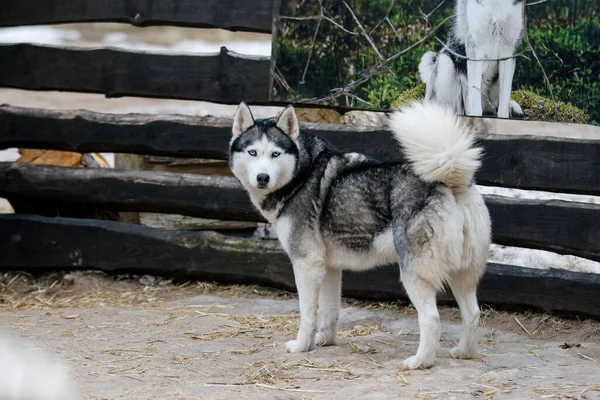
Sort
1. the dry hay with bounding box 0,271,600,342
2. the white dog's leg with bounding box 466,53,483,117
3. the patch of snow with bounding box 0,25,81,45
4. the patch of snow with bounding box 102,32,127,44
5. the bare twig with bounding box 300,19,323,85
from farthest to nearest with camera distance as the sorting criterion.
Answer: the patch of snow with bounding box 102,32,127,44
the patch of snow with bounding box 0,25,81,45
the bare twig with bounding box 300,19,323,85
the white dog's leg with bounding box 466,53,483,117
the dry hay with bounding box 0,271,600,342

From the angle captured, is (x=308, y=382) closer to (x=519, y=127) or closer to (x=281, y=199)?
(x=281, y=199)

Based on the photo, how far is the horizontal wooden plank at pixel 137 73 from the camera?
6656 mm

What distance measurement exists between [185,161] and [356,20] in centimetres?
232

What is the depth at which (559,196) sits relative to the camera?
6637 mm

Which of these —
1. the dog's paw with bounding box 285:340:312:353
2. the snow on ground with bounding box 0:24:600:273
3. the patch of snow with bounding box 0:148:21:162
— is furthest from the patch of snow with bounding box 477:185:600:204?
the patch of snow with bounding box 0:148:21:162

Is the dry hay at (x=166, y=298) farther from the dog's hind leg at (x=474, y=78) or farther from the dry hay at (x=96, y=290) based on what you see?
the dog's hind leg at (x=474, y=78)

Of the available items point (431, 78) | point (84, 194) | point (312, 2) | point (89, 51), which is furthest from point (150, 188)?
point (431, 78)

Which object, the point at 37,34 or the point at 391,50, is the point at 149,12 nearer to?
the point at 391,50

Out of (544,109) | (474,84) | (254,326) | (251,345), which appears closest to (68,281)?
(254,326)

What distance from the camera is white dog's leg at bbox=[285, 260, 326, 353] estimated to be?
4.79 m

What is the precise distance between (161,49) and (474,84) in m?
3.30

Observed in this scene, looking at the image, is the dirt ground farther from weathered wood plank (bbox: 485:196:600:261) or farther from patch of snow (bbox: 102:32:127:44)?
patch of snow (bbox: 102:32:127:44)

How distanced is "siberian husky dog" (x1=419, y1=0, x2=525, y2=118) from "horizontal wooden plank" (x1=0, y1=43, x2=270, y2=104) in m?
1.55

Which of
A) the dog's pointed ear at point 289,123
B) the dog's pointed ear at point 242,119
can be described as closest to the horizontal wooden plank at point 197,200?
the dog's pointed ear at point 242,119
